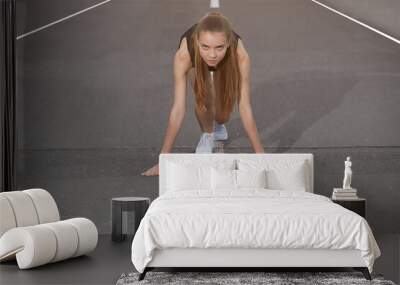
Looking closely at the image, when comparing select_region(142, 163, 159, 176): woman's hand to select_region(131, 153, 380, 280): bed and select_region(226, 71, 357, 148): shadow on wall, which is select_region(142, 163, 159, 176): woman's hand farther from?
select_region(131, 153, 380, 280): bed

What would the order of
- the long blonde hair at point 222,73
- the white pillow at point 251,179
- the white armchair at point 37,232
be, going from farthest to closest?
the long blonde hair at point 222,73
the white pillow at point 251,179
the white armchair at point 37,232

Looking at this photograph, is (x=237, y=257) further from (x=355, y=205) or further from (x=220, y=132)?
(x=220, y=132)

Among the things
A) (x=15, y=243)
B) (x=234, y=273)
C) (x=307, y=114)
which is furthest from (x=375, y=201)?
(x=15, y=243)

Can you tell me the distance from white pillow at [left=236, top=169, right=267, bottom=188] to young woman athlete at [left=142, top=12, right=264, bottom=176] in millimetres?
728

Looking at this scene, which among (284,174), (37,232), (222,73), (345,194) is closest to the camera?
(37,232)

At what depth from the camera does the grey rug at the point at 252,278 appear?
5.50 metres

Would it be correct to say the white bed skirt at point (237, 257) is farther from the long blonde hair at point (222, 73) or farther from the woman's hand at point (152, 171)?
the long blonde hair at point (222, 73)

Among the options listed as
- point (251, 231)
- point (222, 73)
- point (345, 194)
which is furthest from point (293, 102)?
point (251, 231)

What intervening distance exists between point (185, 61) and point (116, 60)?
0.79 meters

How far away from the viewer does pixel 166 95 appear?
8.12m

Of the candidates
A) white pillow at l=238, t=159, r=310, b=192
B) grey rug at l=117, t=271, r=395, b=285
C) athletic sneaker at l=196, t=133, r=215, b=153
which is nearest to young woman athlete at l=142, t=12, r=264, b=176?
athletic sneaker at l=196, t=133, r=215, b=153

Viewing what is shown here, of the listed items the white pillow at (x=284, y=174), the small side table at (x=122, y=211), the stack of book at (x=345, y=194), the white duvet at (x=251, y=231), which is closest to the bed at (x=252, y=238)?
the white duvet at (x=251, y=231)

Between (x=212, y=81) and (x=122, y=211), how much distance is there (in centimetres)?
179

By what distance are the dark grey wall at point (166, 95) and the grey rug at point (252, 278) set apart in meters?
2.39
